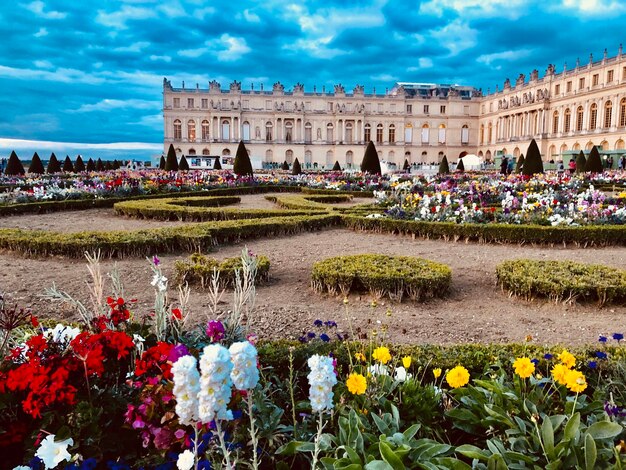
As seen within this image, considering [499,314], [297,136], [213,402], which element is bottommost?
[499,314]

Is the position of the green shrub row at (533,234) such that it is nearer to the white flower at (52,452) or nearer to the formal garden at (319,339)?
the formal garden at (319,339)

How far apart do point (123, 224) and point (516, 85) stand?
50.0 meters

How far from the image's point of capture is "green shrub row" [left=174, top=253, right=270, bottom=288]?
16.5ft

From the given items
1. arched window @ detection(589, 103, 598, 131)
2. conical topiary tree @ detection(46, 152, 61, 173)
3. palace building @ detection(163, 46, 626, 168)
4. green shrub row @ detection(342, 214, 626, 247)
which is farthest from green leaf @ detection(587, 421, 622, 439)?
palace building @ detection(163, 46, 626, 168)

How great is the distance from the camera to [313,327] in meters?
3.99

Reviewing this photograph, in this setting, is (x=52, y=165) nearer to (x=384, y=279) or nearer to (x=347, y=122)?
(x=384, y=279)

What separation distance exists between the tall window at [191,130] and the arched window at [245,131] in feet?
16.4

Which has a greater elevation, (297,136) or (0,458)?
(297,136)

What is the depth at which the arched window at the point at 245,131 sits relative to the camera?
54438 millimetres

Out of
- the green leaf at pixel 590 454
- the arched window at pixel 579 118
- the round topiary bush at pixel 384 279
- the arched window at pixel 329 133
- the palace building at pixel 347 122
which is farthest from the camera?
the arched window at pixel 329 133

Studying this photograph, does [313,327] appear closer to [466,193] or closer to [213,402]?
[213,402]

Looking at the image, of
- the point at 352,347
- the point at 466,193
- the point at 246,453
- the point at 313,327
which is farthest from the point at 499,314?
the point at 466,193

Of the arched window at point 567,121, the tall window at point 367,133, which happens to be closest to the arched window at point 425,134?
the tall window at point 367,133

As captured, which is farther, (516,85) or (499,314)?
(516,85)
